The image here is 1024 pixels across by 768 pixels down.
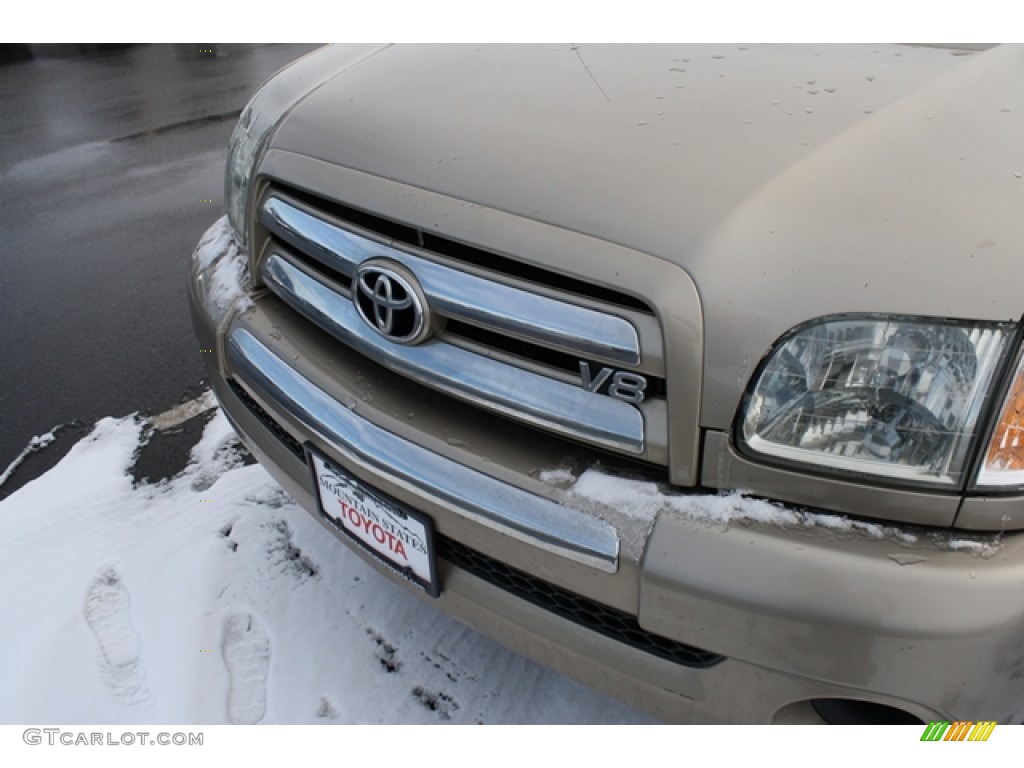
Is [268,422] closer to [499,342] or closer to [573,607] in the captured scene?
[499,342]

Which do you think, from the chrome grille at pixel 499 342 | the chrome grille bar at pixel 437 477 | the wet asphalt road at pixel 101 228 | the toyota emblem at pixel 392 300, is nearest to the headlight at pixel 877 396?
the chrome grille at pixel 499 342

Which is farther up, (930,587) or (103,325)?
(930,587)

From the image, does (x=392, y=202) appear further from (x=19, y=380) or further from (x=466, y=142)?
(x=19, y=380)

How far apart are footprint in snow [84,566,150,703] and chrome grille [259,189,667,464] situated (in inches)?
40.6

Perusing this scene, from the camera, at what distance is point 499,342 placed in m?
1.45

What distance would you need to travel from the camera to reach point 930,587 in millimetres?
1114

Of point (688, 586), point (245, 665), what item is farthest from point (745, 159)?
point (245, 665)

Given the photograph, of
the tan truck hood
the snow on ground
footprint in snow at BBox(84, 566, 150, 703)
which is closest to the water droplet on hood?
the tan truck hood

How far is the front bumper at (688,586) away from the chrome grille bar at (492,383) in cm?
7

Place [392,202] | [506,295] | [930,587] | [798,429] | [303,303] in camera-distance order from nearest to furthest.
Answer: [930,587] < [798,429] < [506,295] < [392,202] < [303,303]

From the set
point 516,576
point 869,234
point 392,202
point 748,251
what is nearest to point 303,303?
point 392,202

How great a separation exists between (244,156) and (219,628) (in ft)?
3.96

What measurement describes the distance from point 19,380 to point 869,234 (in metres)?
3.18

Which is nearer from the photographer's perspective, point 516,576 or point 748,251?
point 748,251
